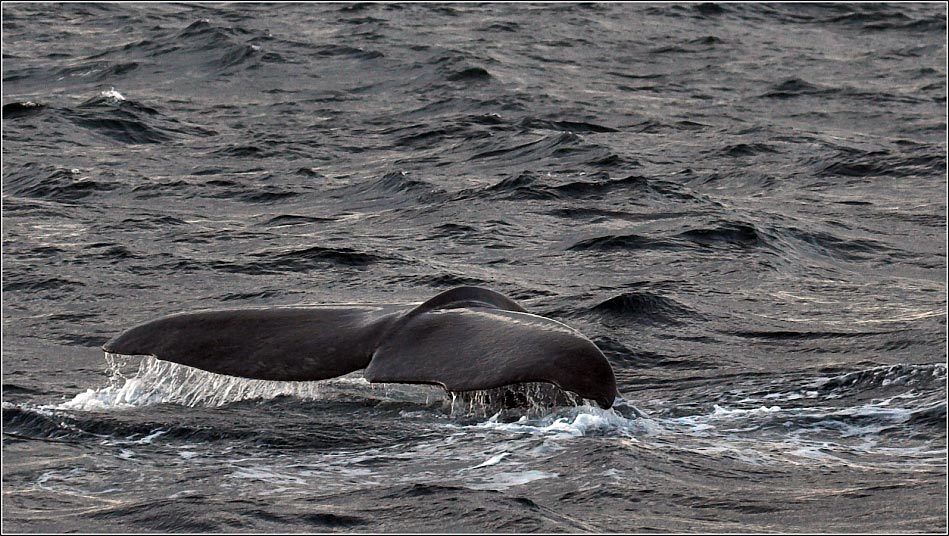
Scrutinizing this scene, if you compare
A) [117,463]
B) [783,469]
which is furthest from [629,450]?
[117,463]

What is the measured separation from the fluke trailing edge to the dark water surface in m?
0.50

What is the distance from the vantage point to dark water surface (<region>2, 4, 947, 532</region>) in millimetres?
7137

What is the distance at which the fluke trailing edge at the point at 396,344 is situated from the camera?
6.50 m

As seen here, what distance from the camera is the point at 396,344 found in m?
7.20

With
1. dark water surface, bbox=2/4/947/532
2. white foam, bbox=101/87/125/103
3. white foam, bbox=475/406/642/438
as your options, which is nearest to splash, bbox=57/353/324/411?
dark water surface, bbox=2/4/947/532

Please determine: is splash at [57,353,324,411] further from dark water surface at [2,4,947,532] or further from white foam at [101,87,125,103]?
white foam at [101,87,125,103]

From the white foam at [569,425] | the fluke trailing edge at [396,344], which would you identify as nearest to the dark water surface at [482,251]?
the white foam at [569,425]

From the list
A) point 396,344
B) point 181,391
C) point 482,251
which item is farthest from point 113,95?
point 396,344

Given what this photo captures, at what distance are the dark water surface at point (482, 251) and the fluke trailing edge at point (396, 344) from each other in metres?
0.50

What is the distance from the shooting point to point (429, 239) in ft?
46.0

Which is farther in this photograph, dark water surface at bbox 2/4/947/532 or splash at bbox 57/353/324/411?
splash at bbox 57/353/324/411

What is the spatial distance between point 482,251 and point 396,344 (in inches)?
252

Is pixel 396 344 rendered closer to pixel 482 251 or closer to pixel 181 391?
pixel 181 391

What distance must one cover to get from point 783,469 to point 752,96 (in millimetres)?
15902
